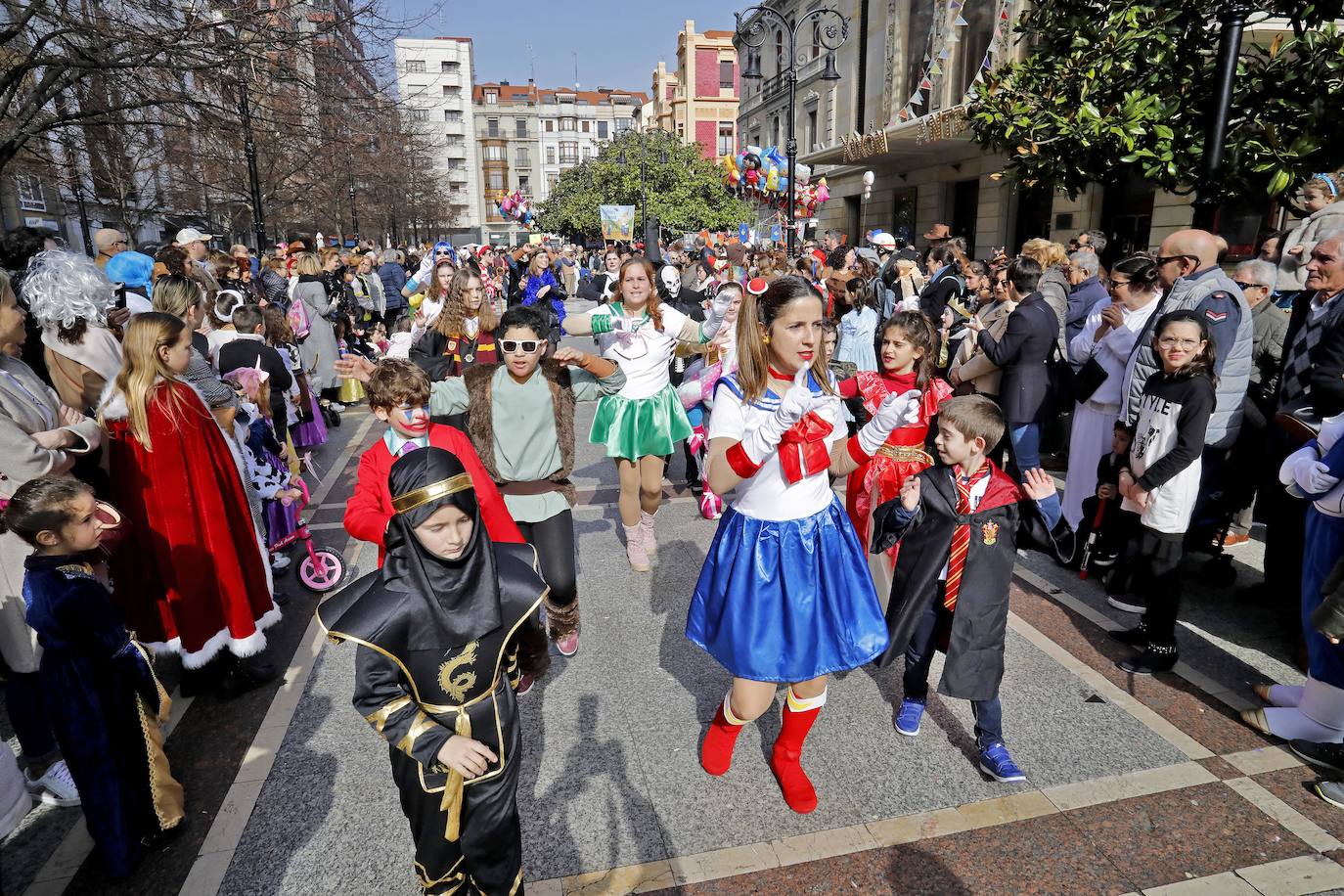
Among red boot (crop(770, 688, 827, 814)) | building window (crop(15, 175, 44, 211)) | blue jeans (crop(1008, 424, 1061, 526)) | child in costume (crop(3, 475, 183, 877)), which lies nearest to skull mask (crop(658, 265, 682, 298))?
blue jeans (crop(1008, 424, 1061, 526))

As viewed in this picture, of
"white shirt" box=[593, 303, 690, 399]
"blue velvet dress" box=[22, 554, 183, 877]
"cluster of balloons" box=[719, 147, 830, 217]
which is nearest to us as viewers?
"blue velvet dress" box=[22, 554, 183, 877]

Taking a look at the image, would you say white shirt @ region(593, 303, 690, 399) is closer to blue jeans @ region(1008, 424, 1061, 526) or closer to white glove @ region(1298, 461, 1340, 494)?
blue jeans @ region(1008, 424, 1061, 526)

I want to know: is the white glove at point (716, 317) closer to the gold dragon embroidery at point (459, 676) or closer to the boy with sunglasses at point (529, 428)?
the boy with sunglasses at point (529, 428)

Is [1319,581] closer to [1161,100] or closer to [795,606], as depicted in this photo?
[795,606]

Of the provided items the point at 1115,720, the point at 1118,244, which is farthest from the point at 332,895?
the point at 1118,244

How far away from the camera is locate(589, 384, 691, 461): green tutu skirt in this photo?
538 centimetres

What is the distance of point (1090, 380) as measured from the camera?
5.41 meters

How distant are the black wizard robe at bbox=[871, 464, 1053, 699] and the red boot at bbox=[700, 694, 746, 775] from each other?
70cm

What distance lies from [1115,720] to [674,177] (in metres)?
42.4

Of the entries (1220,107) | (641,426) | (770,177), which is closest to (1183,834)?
(641,426)

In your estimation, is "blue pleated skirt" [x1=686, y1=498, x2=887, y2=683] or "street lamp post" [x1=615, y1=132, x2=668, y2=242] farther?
"street lamp post" [x1=615, y1=132, x2=668, y2=242]

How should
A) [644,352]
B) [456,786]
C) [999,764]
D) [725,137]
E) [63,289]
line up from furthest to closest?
[725,137] < [644,352] < [63,289] < [999,764] < [456,786]

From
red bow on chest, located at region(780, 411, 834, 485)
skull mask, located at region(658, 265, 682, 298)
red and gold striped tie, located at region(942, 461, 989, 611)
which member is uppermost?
skull mask, located at region(658, 265, 682, 298)

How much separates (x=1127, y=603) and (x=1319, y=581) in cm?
134
